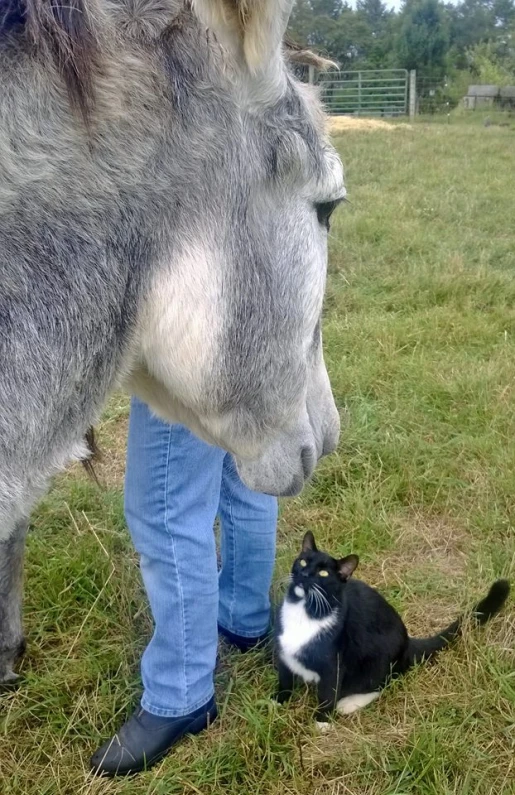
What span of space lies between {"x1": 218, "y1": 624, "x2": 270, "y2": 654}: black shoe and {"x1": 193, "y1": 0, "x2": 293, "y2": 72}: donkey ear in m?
1.68

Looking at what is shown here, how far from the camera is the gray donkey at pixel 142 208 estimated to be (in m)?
0.93

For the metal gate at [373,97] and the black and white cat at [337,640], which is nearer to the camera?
the black and white cat at [337,640]

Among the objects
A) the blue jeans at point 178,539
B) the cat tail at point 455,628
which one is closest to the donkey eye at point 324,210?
the blue jeans at point 178,539

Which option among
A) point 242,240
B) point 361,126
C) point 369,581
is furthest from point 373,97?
point 242,240

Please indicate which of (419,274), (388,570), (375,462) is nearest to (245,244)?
(388,570)

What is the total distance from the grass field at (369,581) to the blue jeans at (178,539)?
170 mm

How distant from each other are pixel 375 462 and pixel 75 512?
1184 millimetres

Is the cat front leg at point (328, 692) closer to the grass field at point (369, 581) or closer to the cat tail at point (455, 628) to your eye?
the grass field at point (369, 581)

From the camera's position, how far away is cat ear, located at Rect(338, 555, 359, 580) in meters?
2.05

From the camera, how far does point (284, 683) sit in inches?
79.4

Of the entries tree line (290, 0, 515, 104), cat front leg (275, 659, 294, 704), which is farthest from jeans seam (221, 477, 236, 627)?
tree line (290, 0, 515, 104)

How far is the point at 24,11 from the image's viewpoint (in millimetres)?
913

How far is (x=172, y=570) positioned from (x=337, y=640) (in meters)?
0.52

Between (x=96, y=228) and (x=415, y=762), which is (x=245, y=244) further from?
(x=415, y=762)
